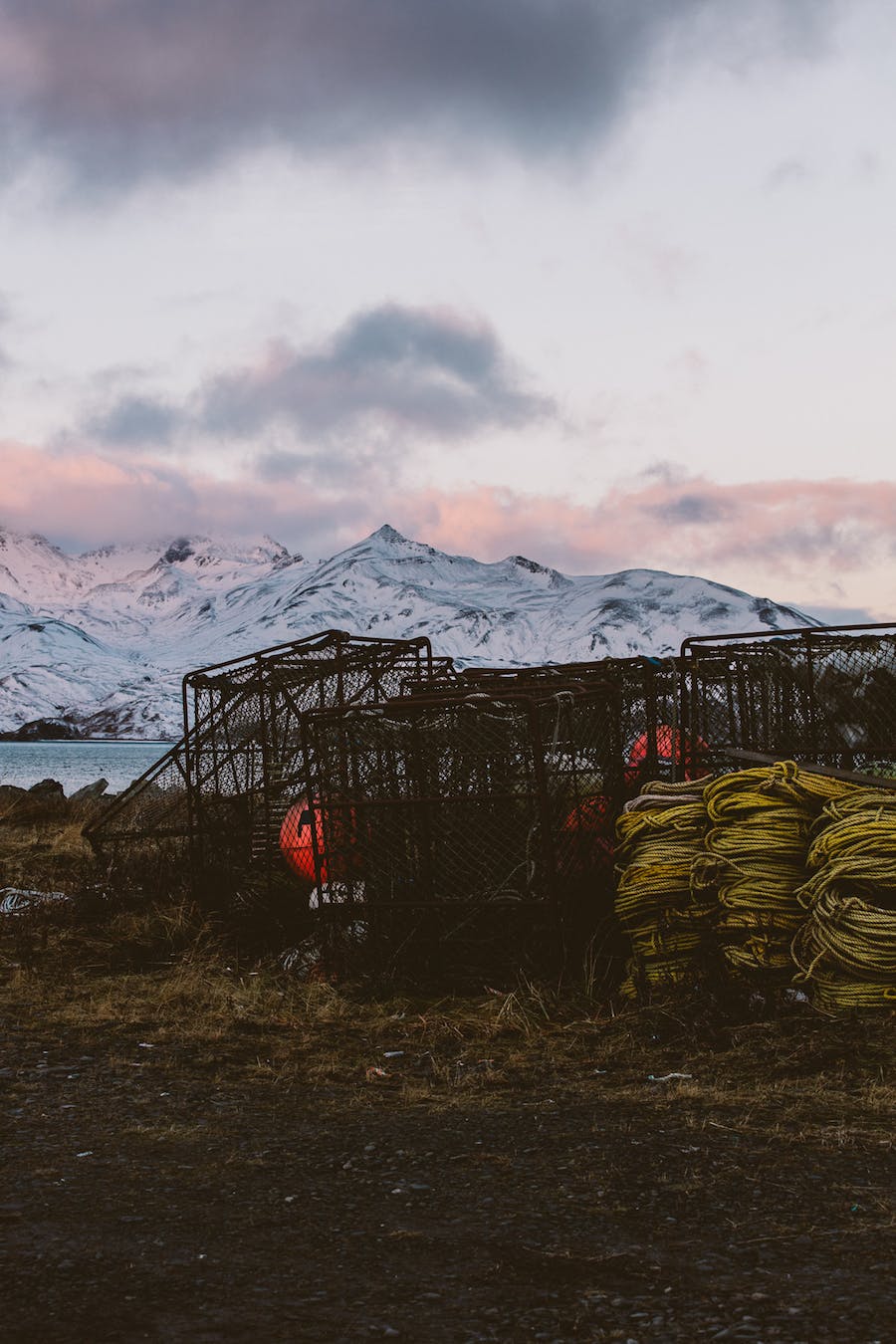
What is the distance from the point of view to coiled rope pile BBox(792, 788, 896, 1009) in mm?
6664

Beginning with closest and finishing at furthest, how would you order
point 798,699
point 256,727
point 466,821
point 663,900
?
point 663,900 → point 466,821 → point 798,699 → point 256,727

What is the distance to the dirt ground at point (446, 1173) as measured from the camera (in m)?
3.38

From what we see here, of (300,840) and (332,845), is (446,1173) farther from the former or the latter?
(300,840)

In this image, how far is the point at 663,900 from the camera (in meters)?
7.57

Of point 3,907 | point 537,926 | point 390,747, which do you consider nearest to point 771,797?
point 537,926

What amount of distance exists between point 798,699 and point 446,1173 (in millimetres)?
6231

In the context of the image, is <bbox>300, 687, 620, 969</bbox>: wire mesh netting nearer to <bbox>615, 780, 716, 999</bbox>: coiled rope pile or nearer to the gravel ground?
<bbox>615, 780, 716, 999</bbox>: coiled rope pile

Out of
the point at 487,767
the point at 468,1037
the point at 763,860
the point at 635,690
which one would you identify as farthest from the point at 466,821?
the point at 635,690

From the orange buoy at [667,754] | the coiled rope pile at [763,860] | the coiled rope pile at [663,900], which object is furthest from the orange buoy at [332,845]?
the coiled rope pile at [763,860]

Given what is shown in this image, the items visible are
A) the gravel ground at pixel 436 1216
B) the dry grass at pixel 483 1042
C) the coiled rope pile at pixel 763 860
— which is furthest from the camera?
the coiled rope pile at pixel 763 860

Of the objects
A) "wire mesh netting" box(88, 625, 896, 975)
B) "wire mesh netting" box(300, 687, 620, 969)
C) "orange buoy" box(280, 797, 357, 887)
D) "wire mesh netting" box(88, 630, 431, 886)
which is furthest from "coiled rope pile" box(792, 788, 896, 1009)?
"wire mesh netting" box(88, 630, 431, 886)

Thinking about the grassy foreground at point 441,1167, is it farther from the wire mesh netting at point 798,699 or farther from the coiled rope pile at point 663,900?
the wire mesh netting at point 798,699

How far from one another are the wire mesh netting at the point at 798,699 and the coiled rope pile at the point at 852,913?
1.78 meters

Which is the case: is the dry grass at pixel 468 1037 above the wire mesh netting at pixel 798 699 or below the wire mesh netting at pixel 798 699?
below
